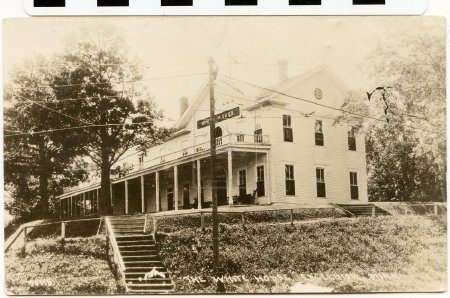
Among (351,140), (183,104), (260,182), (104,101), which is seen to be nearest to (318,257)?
(260,182)

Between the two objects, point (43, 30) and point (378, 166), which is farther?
point (378, 166)

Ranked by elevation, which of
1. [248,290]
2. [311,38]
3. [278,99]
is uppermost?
[311,38]

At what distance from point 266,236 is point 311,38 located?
2.81 metres

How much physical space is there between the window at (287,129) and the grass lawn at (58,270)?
3.05 metres

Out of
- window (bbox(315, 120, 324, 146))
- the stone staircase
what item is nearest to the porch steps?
window (bbox(315, 120, 324, 146))

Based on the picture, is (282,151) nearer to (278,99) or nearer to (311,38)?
(278,99)

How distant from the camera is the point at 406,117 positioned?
1016 centimetres

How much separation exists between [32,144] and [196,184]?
2343 mm

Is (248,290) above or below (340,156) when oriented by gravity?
below

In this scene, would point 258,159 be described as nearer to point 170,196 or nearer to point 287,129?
point 287,129

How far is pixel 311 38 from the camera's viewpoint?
9.62 metres

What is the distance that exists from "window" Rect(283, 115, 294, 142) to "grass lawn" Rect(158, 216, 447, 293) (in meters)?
1.23

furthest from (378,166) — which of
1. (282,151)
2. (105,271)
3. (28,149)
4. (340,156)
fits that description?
(28,149)

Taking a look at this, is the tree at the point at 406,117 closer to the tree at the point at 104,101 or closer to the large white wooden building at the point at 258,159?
the large white wooden building at the point at 258,159
